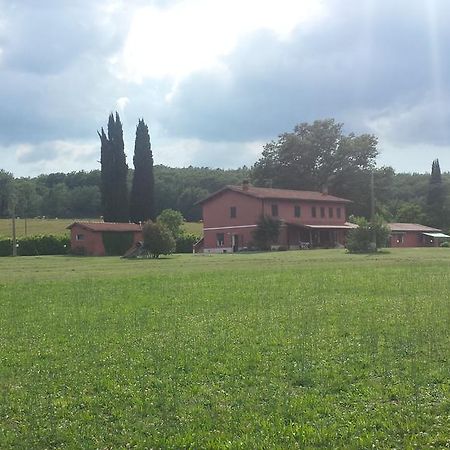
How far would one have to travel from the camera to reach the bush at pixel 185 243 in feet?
237

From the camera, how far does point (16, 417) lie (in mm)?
6816

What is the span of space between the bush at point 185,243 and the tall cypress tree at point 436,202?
44787 millimetres

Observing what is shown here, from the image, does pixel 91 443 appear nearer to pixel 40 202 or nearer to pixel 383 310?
pixel 383 310

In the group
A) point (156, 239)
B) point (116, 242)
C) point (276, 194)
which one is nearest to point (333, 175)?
point (276, 194)

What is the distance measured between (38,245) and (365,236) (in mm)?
36714

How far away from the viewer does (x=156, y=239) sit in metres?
51.3

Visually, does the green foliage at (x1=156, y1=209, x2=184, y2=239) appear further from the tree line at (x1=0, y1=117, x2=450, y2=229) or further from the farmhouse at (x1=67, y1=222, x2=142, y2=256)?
the tree line at (x1=0, y1=117, x2=450, y2=229)

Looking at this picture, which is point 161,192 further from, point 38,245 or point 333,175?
point 38,245

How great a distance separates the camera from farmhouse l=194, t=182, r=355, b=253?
69125 millimetres

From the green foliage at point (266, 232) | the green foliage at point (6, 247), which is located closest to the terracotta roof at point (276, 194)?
the green foliage at point (266, 232)

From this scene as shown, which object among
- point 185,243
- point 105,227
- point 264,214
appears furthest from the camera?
point 185,243

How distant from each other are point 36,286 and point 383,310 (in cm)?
1318

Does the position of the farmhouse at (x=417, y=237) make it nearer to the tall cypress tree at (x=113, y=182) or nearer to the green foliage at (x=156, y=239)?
the tall cypress tree at (x=113, y=182)

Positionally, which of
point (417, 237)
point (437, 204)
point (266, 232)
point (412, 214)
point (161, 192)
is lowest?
point (417, 237)
